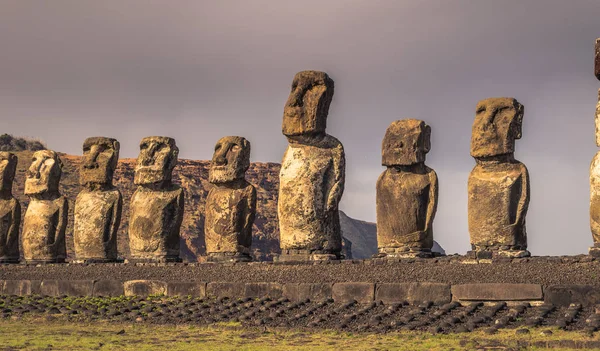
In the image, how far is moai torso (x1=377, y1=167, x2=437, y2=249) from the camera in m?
16.6

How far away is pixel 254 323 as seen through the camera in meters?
13.1

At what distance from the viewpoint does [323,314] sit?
13.4m

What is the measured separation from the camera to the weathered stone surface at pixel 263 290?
51.5 feet

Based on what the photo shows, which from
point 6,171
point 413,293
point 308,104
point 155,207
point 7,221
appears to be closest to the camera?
point 413,293

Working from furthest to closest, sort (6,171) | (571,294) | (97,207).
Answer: (6,171)
(97,207)
(571,294)

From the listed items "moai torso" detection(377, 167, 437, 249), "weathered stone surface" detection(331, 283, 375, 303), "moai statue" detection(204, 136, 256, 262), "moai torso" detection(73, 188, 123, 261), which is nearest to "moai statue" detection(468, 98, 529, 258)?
"moai torso" detection(377, 167, 437, 249)

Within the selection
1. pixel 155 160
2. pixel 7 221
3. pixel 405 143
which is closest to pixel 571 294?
pixel 405 143

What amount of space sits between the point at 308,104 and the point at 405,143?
2.06 meters

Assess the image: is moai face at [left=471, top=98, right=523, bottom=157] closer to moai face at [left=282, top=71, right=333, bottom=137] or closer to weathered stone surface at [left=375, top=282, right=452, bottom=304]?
moai face at [left=282, top=71, right=333, bottom=137]

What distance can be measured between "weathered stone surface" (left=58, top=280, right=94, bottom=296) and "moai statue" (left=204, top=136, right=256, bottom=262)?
2373 millimetres

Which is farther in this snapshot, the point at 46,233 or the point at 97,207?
the point at 46,233

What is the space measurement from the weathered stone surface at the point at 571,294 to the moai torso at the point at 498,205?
2.87 m

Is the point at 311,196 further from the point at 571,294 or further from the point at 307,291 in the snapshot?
the point at 571,294

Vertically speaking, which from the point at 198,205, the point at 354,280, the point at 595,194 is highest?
the point at 198,205
